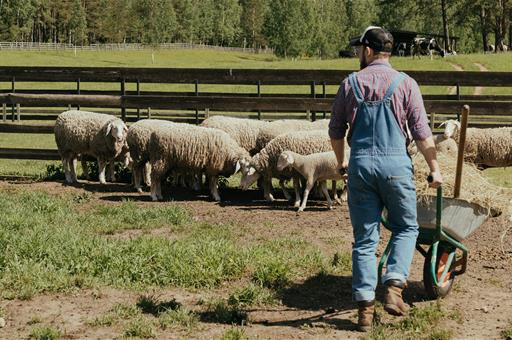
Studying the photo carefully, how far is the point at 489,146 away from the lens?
12.8 metres

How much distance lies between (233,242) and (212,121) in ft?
18.5

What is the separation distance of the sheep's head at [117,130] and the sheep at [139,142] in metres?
0.47

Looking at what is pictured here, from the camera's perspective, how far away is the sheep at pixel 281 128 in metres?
12.8

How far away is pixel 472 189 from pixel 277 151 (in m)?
5.45

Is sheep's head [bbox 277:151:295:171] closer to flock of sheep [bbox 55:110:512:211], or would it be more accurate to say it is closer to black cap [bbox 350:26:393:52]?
flock of sheep [bbox 55:110:512:211]

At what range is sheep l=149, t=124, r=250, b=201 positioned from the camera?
38.8ft

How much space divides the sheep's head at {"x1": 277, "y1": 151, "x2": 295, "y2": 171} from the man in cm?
547

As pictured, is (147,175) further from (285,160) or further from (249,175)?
(285,160)

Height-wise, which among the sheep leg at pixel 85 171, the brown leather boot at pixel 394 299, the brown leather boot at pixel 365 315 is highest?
the brown leather boot at pixel 394 299

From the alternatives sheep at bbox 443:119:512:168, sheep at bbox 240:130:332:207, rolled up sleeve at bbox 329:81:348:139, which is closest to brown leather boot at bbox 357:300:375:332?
rolled up sleeve at bbox 329:81:348:139

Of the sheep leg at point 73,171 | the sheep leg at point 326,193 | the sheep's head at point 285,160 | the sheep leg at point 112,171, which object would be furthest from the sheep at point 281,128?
the sheep leg at point 73,171

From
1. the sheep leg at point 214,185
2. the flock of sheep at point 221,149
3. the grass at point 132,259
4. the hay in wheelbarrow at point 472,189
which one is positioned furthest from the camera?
the sheep leg at point 214,185

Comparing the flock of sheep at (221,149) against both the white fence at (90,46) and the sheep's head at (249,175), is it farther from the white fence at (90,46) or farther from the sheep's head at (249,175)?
the white fence at (90,46)

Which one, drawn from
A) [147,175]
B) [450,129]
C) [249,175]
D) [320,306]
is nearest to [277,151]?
[249,175]
